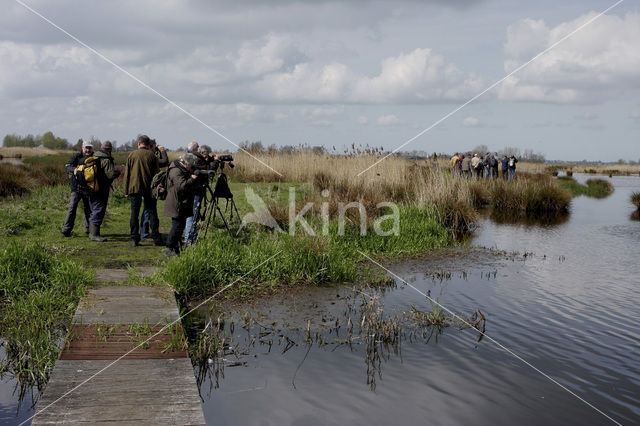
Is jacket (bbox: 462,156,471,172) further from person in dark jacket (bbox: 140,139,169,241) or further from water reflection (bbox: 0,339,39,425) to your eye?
water reflection (bbox: 0,339,39,425)

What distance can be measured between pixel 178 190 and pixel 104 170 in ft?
7.70

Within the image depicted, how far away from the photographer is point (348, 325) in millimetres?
6375

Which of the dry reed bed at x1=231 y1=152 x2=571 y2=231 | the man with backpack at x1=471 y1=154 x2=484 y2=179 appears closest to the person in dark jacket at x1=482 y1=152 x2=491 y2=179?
the man with backpack at x1=471 y1=154 x2=484 y2=179

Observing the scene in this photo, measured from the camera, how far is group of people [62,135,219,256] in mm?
8336

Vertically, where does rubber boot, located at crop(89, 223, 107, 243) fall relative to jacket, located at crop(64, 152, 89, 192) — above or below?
below

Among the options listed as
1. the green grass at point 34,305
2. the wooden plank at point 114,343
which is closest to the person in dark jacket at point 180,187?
the green grass at point 34,305

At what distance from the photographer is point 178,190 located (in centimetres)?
826

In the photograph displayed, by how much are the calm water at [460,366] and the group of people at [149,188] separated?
2231 mm

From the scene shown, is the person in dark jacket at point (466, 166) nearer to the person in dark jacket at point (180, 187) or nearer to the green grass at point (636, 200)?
the green grass at point (636, 200)

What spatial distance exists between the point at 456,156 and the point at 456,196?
1266cm

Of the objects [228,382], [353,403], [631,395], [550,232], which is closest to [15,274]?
[228,382]

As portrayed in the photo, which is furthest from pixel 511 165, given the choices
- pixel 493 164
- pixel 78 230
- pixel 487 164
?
pixel 78 230

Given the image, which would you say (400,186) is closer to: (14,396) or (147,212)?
(147,212)

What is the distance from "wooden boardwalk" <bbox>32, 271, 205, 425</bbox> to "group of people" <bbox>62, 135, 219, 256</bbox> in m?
2.46
